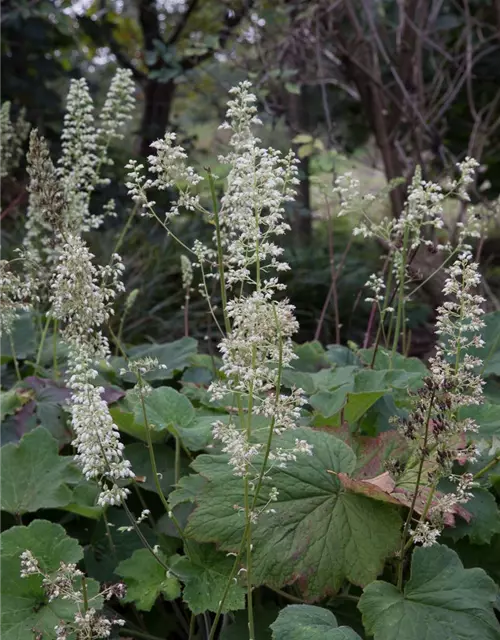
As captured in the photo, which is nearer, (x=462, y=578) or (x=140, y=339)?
(x=462, y=578)

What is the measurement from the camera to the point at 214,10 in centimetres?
717

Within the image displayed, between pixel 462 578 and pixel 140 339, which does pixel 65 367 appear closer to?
pixel 462 578

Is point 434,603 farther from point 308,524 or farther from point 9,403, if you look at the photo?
point 9,403

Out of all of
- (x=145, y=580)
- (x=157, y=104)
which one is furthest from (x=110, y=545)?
(x=157, y=104)

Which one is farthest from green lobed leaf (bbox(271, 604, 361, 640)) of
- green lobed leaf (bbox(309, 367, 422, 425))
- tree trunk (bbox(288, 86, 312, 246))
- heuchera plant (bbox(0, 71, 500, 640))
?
tree trunk (bbox(288, 86, 312, 246))

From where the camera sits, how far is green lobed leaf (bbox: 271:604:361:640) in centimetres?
135

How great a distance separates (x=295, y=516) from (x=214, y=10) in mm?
6404

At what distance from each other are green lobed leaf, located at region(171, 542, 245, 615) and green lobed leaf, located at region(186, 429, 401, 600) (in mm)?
74

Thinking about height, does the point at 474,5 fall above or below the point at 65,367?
above

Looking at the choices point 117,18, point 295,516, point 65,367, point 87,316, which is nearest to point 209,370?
point 65,367

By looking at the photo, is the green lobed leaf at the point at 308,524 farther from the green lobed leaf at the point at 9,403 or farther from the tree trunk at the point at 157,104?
the tree trunk at the point at 157,104

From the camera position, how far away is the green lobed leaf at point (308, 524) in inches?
61.3

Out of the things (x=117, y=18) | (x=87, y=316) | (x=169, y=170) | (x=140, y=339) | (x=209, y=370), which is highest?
(x=117, y=18)

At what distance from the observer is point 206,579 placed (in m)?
1.63
